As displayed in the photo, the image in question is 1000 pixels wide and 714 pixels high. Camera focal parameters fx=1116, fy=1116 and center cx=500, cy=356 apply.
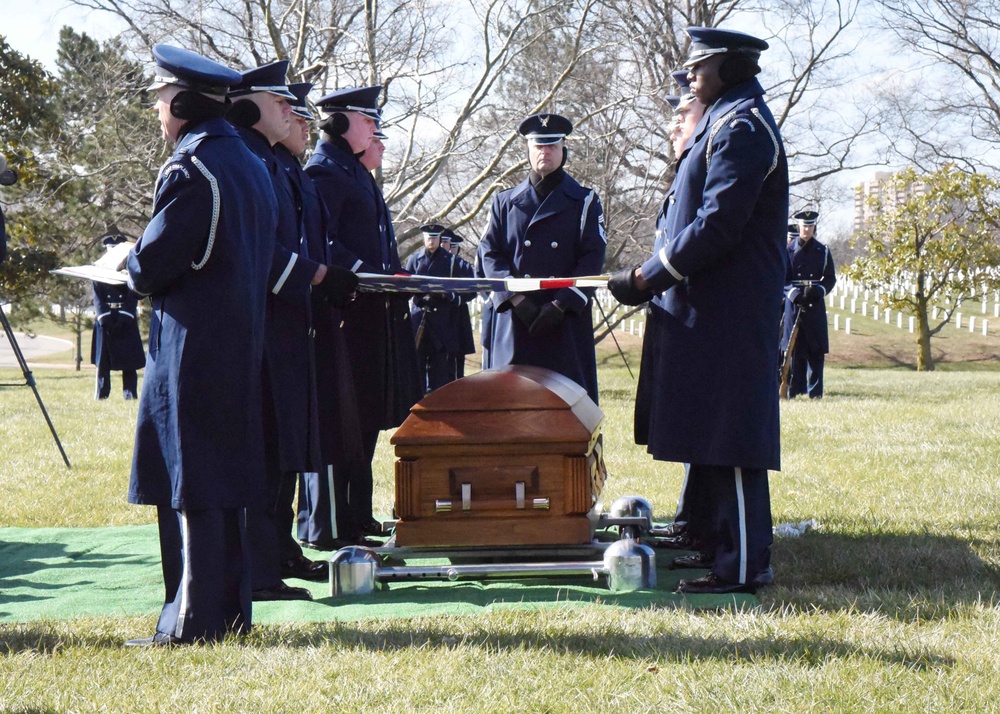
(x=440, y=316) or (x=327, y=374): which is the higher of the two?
(x=440, y=316)

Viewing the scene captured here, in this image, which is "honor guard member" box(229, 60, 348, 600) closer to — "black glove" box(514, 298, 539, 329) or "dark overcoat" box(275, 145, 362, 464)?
"dark overcoat" box(275, 145, 362, 464)

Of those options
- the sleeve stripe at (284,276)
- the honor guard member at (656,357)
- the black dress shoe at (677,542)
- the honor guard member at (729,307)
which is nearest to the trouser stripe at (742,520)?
the honor guard member at (729,307)

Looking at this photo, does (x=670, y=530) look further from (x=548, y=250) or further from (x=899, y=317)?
(x=899, y=317)

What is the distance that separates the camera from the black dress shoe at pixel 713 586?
174 inches

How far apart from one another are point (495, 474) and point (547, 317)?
4.87 feet

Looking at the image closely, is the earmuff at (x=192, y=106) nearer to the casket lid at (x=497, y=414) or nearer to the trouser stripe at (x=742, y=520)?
the casket lid at (x=497, y=414)

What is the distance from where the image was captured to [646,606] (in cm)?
425

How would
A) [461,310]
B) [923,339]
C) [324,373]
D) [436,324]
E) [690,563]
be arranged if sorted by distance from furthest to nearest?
[923,339]
[461,310]
[436,324]
[324,373]
[690,563]

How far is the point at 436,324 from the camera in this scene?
1410 centimetres

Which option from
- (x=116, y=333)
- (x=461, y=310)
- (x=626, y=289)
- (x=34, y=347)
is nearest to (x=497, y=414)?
(x=626, y=289)

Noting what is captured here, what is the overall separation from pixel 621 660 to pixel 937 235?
94.3 feet

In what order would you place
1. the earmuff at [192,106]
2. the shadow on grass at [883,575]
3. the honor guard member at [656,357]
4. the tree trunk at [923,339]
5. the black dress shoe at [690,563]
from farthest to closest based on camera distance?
the tree trunk at [923,339] < the black dress shoe at [690,563] < the honor guard member at [656,357] < the shadow on grass at [883,575] < the earmuff at [192,106]

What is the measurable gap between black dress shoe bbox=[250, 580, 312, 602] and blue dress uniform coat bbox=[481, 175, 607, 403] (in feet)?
6.94

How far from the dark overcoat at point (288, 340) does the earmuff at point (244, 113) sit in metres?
0.03
